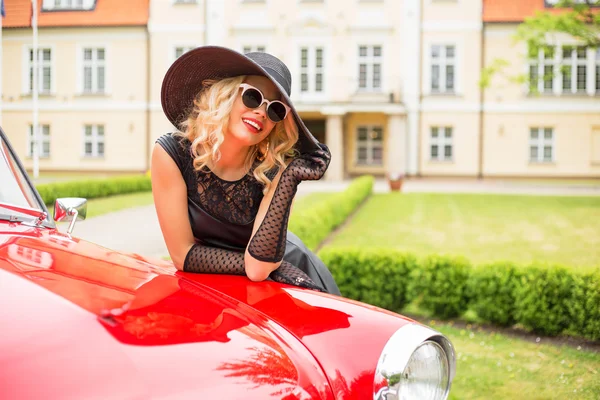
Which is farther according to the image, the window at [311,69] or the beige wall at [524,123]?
the window at [311,69]

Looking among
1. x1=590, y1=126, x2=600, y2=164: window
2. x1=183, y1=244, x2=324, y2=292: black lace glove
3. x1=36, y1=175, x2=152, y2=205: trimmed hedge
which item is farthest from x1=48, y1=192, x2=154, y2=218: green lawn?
x1=590, y1=126, x2=600, y2=164: window

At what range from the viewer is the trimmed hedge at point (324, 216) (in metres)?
8.42

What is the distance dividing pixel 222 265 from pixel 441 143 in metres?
27.3

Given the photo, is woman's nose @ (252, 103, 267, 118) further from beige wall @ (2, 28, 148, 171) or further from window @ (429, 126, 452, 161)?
beige wall @ (2, 28, 148, 171)

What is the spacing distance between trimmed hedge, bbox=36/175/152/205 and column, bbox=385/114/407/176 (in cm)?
1137

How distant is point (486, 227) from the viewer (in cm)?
1298

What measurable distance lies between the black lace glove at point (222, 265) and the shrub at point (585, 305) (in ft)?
12.0

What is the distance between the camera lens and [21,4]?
208 inches

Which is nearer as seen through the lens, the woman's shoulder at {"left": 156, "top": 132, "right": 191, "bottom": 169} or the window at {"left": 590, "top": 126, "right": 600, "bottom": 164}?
the woman's shoulder at {"left": 156, "top": 132, "right": 191, "bottom": 169}

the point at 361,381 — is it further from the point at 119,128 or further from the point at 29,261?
the point at 119,128

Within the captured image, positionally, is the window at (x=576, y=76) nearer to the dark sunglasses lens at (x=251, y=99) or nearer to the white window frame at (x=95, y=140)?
the white window frame at (x=95, y=140)

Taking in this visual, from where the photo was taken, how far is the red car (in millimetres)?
1174

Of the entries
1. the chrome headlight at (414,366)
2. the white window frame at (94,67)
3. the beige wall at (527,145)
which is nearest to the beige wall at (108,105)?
the white window frame at (94,67)

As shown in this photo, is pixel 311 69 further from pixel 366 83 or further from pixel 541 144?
pixel 541 144
